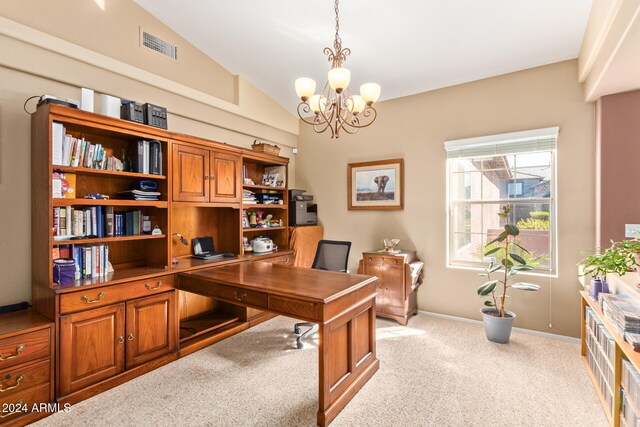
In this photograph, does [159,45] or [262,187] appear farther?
[262,187]

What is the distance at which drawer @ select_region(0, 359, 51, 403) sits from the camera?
75.2 inches

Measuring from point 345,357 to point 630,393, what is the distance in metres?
1.62

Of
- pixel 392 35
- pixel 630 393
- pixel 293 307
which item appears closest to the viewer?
pixel 630 393

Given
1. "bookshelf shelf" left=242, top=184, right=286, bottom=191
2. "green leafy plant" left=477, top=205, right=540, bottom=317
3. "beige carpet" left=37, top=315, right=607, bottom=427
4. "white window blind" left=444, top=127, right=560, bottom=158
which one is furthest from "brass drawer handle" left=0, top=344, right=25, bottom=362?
"white window blind" left=444, top=127, right=560, bottom=158

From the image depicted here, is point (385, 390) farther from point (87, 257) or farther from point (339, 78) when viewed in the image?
point (87, 257)

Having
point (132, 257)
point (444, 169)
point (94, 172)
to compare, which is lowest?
point (132, 257)

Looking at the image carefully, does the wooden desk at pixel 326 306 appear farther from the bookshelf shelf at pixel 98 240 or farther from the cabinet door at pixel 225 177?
the cabinet door at pixel 225 177

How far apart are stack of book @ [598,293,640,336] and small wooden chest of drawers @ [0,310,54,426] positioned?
142 inches

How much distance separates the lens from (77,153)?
94.6 inches

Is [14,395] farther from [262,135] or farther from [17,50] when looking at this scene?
[262,135]

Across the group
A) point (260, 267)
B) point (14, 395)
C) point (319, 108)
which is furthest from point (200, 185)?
point (14, 395)

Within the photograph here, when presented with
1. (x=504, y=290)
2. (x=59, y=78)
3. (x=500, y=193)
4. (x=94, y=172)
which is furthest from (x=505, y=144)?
(x=59, y=78)

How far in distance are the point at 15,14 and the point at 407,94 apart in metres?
3.89

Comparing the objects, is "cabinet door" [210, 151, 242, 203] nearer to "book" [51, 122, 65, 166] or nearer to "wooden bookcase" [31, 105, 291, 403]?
"wooden bookcase" [31, 105, 291, 403]
